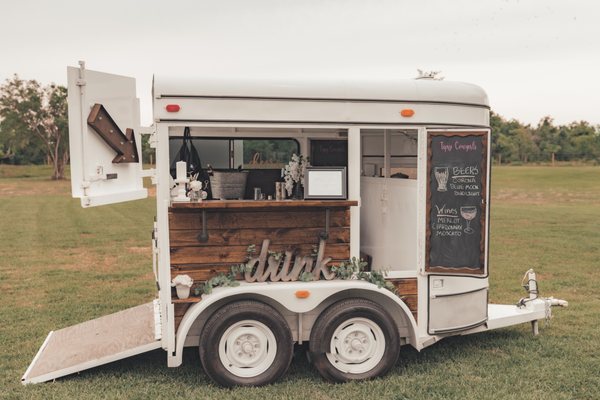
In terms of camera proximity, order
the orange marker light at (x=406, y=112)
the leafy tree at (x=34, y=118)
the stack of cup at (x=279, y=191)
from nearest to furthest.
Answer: the orange marker light at (x=406, y=112) → the stack of cup at (x=279, y=191) → the leafy tree at (x=34, y=118)

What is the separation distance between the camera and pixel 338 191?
5.30m

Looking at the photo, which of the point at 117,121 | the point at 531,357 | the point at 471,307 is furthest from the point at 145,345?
the point at 531,357

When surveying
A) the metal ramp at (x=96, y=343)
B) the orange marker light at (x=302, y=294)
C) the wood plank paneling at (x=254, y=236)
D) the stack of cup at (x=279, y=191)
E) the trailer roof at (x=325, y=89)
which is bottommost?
the metal ramp at (x=96, y=343)

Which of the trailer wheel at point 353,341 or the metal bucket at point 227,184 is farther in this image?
the metal bucket at point 227,184

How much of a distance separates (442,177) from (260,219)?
5.08ft

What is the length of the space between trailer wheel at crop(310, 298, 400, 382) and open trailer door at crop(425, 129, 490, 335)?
64 cm

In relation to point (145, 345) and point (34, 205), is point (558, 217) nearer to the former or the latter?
point (145, 345)

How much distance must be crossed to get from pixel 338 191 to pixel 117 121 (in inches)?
75.3

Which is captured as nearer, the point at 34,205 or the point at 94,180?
the point at 94,180

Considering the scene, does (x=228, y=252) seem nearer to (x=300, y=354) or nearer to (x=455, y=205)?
(x=300, y=354)

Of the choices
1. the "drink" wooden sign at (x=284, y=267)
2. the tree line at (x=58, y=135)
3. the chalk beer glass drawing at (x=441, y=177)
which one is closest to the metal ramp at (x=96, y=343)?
the "drink" wooden sign at (x=284, y=267)

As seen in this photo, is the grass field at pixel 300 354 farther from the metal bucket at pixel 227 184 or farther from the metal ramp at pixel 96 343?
the metal bucket at pixel 227 184

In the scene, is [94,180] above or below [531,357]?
above

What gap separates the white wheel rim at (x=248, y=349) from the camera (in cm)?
509
